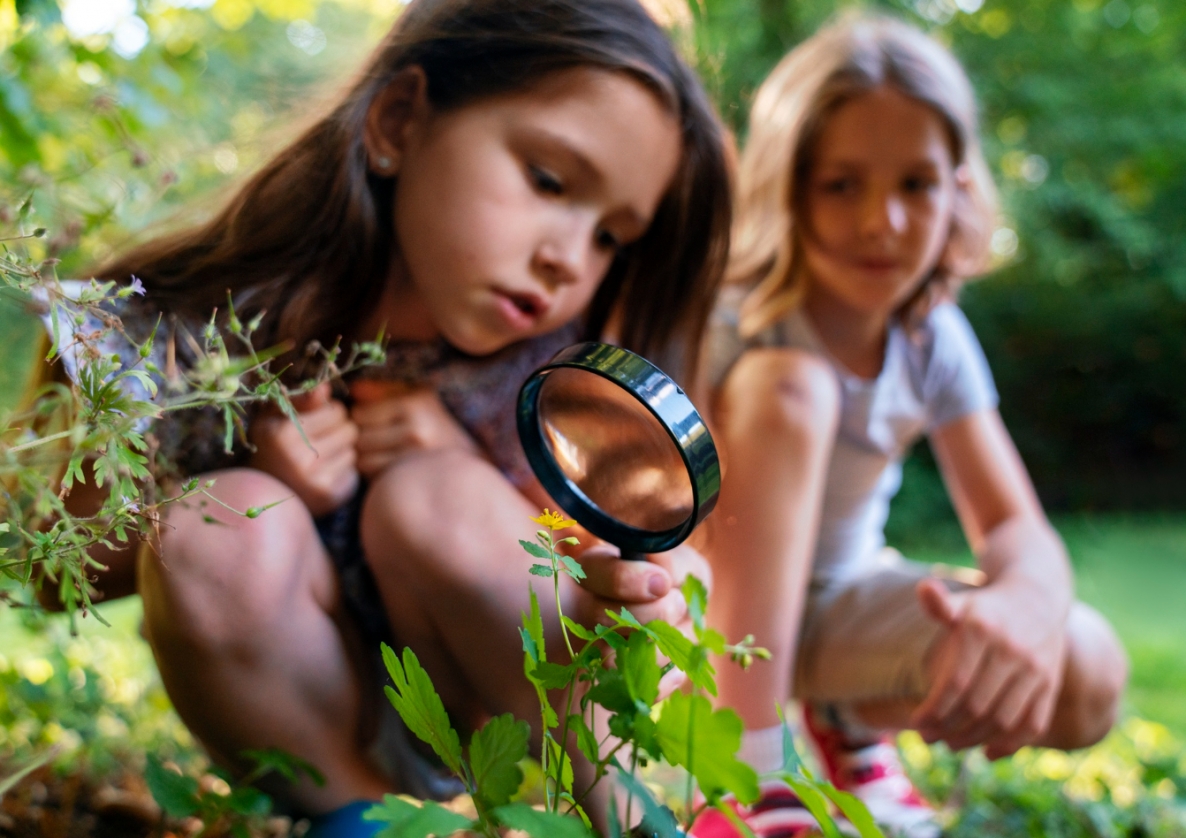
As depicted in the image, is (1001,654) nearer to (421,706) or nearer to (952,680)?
(952,680)

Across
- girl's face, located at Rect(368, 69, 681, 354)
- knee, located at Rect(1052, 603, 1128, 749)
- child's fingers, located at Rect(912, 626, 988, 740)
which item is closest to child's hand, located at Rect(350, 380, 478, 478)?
girl's face, located at Rect(368, 69, 681, 354)

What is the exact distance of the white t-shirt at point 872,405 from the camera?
170cm

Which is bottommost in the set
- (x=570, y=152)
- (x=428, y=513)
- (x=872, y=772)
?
(x=872, y=772)

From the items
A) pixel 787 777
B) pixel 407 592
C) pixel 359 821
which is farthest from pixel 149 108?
pixel 787 777

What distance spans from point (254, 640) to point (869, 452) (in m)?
1.15

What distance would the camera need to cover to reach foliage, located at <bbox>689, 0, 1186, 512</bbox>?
546 cm

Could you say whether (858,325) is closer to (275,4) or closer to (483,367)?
(483,367)

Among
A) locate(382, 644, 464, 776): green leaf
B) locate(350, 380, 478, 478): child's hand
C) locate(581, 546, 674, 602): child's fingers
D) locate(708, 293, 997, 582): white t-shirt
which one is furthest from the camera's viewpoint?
locate(708, 293, 997, 582): white t-shirt

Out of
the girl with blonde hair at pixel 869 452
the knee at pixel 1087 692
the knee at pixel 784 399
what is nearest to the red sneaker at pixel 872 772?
the girl with blonde hair at pixel 869 452

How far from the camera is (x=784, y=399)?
140 cm

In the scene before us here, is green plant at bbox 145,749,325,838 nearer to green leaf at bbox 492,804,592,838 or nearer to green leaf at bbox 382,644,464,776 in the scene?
green leaf at bbox 382,644,464,776

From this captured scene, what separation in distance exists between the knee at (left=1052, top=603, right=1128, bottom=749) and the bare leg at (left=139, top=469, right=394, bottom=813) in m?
1.04

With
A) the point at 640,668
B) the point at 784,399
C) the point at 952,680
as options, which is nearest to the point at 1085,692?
the point at 952,680

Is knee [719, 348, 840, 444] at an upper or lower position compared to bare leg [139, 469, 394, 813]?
upper
